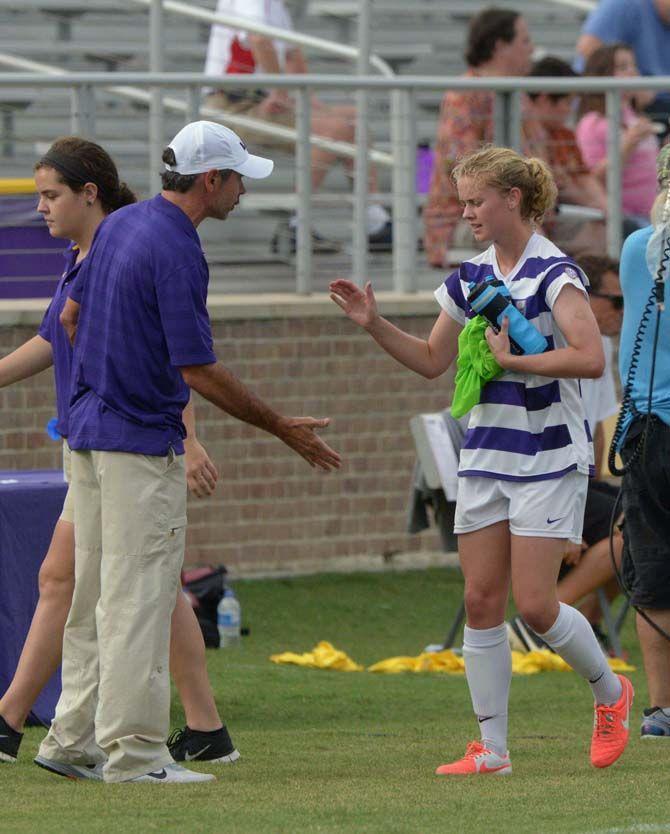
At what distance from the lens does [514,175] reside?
5957 millimetres

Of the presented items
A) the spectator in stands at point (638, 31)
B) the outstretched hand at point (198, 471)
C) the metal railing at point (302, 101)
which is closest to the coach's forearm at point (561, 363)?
the outstretched hand at point (198, 471)

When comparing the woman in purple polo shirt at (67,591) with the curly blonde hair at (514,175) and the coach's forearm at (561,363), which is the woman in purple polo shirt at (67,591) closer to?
the coach's forearm at (561,363)

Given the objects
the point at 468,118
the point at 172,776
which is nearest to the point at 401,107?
the point at 468,118

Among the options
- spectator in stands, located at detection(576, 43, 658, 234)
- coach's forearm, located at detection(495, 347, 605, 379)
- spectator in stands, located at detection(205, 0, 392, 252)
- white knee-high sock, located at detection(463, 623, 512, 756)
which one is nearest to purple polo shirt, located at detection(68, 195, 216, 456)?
coach's forearm, located at detection(495, 347, 605, 379)

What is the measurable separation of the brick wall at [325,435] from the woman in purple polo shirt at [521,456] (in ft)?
16.4

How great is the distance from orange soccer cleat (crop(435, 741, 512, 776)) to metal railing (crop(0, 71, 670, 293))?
546 cm

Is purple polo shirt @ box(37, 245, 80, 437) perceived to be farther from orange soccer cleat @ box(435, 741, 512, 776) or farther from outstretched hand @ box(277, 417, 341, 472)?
orange soccer cleat @ box(435, 741, 512, 776)

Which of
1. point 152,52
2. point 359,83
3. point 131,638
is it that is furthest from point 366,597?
point 131,638

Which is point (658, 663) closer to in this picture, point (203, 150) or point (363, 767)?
point (363, 767)

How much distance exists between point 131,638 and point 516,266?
1.66 metres

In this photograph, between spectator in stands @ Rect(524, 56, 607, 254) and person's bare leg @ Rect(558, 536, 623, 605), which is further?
spectator in stands @ Rect(524, 56, 607, 254)

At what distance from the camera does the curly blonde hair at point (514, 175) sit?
Answer: 19.5 ft

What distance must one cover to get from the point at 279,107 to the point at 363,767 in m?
6.13

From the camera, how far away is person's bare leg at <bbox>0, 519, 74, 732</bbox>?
6.20 metres
